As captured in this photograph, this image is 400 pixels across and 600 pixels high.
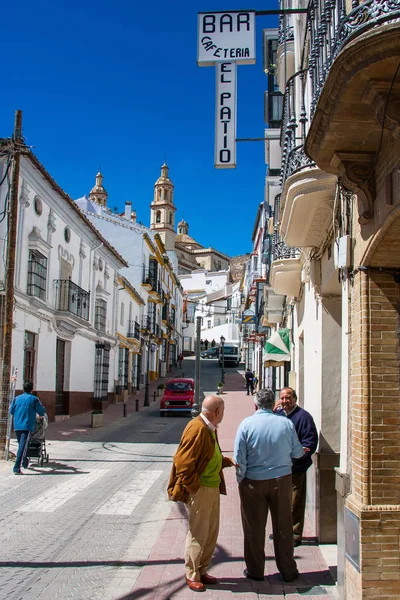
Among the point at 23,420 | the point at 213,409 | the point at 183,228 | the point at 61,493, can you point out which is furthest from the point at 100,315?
the point at 183,228

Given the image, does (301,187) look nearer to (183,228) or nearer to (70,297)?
(70,297)

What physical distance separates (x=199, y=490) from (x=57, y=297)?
1661 cm

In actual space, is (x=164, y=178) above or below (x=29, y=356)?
above

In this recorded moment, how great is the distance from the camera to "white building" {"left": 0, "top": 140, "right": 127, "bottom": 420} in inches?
708

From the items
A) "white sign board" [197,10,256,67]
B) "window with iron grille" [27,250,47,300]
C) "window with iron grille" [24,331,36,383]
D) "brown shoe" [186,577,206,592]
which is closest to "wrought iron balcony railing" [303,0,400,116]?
"white sign board" [197,10,256,67]

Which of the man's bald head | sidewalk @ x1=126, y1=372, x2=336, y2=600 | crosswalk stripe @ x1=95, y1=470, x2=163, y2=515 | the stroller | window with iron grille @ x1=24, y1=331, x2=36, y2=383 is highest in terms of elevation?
window with iron grille @ x1=24, y1=331, x2=36, y2=383

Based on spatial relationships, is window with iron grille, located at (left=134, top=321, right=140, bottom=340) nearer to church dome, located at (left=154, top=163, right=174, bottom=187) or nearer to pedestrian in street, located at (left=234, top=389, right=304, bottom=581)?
pedestrian in street, located at (left=234, top=389, right=304, bottom=581)

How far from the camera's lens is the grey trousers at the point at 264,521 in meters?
5.55

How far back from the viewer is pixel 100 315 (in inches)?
1094

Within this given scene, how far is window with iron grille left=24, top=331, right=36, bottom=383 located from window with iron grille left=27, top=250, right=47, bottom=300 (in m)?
1.27

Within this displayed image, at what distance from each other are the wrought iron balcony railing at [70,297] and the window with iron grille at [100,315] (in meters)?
2.96

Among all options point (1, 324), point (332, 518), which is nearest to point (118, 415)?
point (1, 324)

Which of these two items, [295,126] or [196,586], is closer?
[196,586]

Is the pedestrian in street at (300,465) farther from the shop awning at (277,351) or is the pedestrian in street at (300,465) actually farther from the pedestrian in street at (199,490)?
the shop awning at (277,351)
